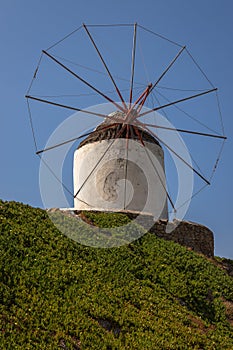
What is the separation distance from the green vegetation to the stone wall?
1965 millimetres

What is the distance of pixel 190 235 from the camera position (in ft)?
67.9

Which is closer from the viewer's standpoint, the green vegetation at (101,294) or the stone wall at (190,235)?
the green vegetation at (101,294)

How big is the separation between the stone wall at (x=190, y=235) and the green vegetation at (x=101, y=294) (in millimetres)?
1965

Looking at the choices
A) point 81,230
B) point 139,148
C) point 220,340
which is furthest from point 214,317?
point 139,148

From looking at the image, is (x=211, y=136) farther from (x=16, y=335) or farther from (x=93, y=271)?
(x=16, y=335)

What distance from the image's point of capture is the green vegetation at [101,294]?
28.6 ft

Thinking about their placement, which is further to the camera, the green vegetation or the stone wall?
the stone wall

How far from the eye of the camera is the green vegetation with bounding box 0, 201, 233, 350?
28.6ft

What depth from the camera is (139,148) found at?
78.4 feet

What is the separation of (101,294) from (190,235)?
1039cm

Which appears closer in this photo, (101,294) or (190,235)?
(101,294)

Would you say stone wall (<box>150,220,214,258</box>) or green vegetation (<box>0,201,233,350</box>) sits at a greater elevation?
stone wall (<box>150,220,214,258</box>)

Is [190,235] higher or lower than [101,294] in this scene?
higher

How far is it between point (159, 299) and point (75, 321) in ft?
14.0
